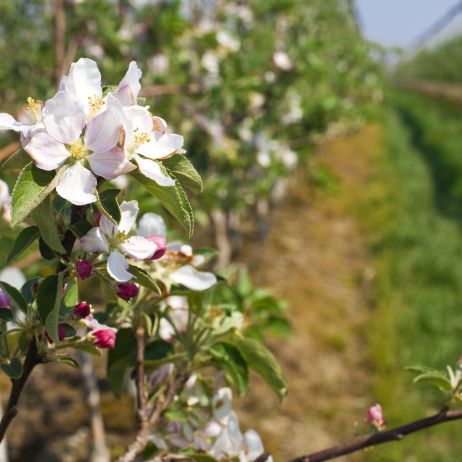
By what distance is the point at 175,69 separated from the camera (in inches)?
125

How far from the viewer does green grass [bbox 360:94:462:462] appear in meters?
3.47

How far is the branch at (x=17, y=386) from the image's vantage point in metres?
0.77

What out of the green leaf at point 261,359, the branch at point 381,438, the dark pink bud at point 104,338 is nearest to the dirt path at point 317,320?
the green leaf at point 261,359

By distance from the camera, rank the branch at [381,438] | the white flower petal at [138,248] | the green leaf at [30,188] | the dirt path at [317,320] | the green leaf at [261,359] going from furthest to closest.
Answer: the dirt path at [317,320] < the green leaf at [261,359] < the branch at [381,438] < the white flower petal at [138,248] < the green leaf at [30,188]

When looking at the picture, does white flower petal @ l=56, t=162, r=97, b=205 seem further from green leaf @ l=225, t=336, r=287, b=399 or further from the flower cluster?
green leaf @ l=225, t=336, r=287, b=399

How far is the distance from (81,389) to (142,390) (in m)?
2.77

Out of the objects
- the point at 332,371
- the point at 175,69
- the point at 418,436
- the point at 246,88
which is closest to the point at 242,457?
the point at 246,88

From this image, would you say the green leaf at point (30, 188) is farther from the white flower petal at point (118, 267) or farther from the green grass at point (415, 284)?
the green grass at point (415, 284)

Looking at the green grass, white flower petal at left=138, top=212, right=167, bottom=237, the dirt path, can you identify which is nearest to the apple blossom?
white flower petal at left=138, top=212, right=167, bottom=237

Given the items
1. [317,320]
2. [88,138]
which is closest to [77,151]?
[88,138]

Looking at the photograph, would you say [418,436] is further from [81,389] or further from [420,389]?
[81,389]

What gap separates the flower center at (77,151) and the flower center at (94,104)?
0.05 metres

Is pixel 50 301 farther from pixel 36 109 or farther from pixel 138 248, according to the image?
pixel 36 109

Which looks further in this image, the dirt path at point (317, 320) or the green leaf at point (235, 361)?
the dirt path at point (317, 320)
